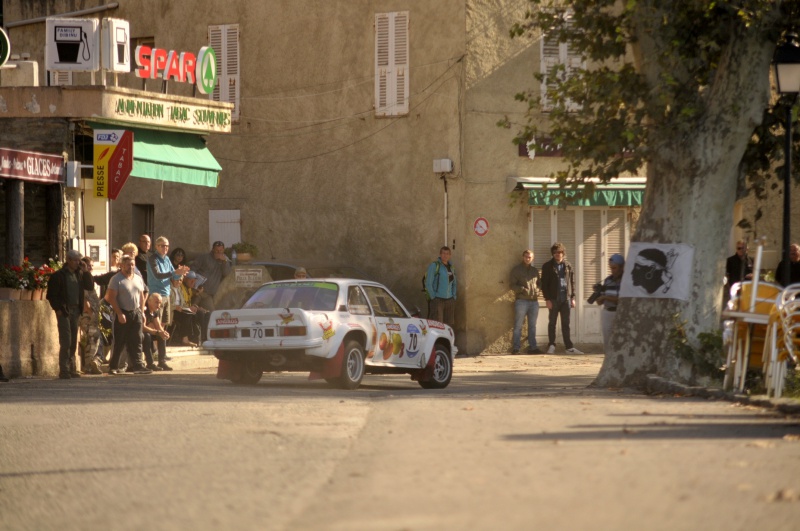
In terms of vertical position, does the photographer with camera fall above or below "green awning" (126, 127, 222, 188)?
below

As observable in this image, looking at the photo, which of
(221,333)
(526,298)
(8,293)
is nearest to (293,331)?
(221,333)

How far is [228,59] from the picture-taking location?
30.6 meters

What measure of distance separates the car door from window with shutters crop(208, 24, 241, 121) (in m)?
12.9

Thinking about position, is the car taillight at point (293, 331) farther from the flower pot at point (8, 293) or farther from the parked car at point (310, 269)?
the parked car at point (310, 269)

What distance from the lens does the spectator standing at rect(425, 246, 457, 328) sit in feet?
88.5

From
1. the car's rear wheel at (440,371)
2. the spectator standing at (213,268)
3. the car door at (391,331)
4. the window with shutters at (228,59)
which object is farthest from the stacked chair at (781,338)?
the window with shutters at (228,59)

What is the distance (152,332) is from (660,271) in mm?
8476

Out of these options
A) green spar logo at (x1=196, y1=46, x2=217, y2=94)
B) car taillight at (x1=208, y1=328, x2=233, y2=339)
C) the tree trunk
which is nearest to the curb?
the tree trunk

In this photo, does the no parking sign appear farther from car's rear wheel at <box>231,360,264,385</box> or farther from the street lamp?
the street lamp

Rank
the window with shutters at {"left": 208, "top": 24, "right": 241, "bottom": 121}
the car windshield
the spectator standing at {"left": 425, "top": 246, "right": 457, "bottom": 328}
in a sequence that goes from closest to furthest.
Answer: the car windshield < the spectator standing at {"left": 425, "top": 246, "right": 457, "bottom": 328} < the window with shutters at {"left": 208, "top": 24, "right": 241, "bottom": 121}

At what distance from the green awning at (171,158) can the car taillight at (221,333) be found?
7.00m

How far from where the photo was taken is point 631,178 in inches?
1125

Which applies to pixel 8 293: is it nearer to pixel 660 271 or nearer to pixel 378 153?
pixel 660 271

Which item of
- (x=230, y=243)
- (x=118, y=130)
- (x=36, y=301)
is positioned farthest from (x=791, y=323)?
(x=230, y=243)
